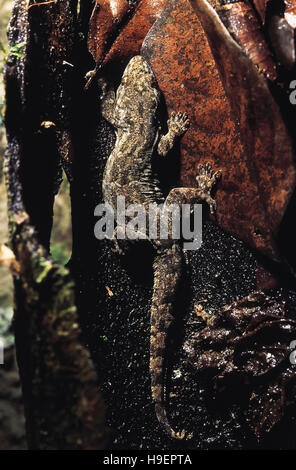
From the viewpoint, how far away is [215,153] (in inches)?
121

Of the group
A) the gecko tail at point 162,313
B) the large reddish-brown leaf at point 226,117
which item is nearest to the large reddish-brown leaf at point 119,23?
the large reddish-brown leaf at point 226,117

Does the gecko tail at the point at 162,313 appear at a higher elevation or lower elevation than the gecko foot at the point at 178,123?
lower

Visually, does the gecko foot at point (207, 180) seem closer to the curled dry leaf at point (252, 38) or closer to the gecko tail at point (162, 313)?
the gecko tail at point (162, 313)

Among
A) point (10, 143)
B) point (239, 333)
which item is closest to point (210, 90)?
point (10, 143)

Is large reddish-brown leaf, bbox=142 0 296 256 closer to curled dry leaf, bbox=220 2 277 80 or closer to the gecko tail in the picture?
curled dry leaf, bbox=220 2 277 80

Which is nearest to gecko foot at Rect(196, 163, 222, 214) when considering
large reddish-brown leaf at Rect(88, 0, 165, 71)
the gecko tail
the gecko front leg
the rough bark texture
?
the gecko front leg

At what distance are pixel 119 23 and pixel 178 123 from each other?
97 centimetres

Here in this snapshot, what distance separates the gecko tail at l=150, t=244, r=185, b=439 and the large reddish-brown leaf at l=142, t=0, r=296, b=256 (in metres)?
0.54

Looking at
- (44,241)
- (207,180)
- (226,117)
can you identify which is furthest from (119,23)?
(44,241)

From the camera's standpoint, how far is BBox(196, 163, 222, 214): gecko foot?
3113mm

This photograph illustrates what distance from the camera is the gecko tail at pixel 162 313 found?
117 inches

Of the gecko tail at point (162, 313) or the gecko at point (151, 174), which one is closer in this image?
the gecko tail at point (162, 313)

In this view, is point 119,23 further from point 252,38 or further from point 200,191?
point 200,191

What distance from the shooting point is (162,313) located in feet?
10.4
